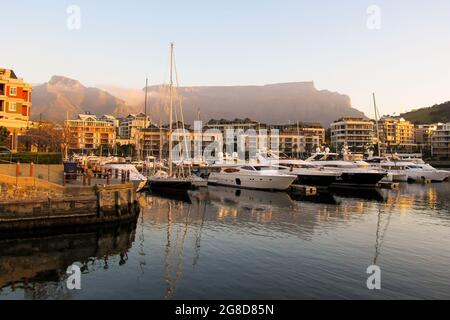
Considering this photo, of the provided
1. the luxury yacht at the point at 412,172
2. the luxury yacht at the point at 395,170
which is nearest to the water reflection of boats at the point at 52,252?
the luxury yacht at the point at 395,170

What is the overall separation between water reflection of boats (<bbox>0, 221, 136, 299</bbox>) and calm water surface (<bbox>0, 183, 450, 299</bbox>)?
5cm

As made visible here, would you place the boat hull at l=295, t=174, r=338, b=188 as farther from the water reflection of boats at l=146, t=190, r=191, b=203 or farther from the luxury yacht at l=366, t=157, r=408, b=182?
the luxury yacht at l=366, t=157, r=408, b=182

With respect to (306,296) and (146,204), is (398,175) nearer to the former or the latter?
(146,204)

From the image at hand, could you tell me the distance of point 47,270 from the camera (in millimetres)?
19969

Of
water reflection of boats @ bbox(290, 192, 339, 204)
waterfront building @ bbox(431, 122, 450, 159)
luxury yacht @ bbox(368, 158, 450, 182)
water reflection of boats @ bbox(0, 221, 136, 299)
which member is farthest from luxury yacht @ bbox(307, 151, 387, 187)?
waterfront building @ bbox(431, 122, 450, 159)

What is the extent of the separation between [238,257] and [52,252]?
10.6 metres

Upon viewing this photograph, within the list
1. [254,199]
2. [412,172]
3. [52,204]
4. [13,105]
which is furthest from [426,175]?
[52,204]

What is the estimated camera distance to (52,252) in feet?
75.4

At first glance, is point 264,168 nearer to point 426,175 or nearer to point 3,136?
point 3,136

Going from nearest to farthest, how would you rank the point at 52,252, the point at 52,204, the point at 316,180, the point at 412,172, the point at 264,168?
the point at 52,252 < the point at 52,204 < the point at 316,180 < the point at 264,168 < the point at 412,172

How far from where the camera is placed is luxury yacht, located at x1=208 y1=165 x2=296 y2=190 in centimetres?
5900

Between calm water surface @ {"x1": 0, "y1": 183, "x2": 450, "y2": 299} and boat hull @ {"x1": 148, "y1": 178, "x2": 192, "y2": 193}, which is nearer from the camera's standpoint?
calm water surface @ {"x1": 0, "y1": 183, "x2": 450, "y2": 299}

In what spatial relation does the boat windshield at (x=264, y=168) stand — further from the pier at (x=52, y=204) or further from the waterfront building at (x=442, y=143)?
the waterfront building at (x=442, y=143)
